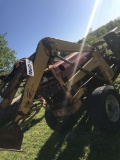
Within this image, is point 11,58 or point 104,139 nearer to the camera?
point 104,139

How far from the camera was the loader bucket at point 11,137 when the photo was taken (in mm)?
4301

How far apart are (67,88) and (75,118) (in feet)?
5.72

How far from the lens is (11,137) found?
14.2ft

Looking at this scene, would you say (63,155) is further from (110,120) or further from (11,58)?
(11,58)

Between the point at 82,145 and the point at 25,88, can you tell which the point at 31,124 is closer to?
the point at 82,145

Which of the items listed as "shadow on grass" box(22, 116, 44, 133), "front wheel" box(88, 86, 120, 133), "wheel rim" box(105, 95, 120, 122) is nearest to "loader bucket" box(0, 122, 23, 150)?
"front wheel" box(88, 86, 120, 133)

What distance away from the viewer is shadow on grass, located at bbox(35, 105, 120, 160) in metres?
5.09

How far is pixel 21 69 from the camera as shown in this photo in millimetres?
4898

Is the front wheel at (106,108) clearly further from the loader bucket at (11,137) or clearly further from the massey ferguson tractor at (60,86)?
the loader bucket at (11,137)

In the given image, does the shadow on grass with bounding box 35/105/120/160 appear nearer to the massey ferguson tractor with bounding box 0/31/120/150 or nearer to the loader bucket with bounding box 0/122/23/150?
the massey ferguson tractor with bounding box 0/31/120/150

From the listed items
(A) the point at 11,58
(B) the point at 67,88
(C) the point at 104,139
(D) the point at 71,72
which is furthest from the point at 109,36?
(A) the point at 11,58

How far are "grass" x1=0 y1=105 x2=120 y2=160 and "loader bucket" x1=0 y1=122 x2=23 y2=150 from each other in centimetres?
158

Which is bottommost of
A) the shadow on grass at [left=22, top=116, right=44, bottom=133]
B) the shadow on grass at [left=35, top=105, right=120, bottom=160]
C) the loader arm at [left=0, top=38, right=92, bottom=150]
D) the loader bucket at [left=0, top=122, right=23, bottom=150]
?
the shadow on grass at [left=35, top=105, right=120, bottom=160]

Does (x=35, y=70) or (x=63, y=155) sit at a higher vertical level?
(x=35, y=70)
